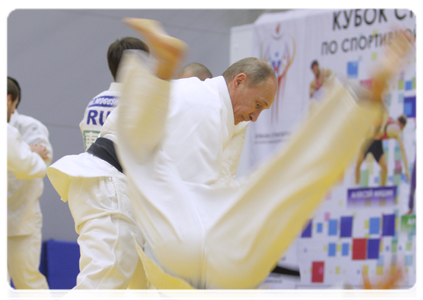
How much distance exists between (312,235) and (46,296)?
304cm

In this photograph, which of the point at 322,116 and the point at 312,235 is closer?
the point at 322,116

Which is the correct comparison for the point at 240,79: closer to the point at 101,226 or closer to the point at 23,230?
the point at 101,226

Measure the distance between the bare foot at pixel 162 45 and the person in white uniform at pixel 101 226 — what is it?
0.81 m

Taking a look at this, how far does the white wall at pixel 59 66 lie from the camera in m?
6.45

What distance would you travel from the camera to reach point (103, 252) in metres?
2.50

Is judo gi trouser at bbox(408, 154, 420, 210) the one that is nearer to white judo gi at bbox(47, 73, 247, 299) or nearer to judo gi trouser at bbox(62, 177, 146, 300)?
white judo gi at bbox(47, 73, 247, 299)

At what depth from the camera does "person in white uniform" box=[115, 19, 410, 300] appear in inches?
71.1

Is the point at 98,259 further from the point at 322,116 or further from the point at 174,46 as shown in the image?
the point at 322,116

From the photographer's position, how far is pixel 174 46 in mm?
1896

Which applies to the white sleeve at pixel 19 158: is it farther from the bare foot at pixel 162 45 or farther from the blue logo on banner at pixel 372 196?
the blue logo on banner at pixel 372 196

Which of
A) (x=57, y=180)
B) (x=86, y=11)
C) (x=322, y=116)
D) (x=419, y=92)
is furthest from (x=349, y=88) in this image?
(x=86, y=11)

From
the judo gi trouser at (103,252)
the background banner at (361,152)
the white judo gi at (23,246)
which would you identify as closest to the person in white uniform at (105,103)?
the judo gi trouser at (103,252)

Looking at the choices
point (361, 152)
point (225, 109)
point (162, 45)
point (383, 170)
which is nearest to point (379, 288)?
point (225, 109)

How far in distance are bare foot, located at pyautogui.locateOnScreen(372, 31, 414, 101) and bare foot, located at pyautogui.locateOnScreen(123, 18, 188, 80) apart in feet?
2.05
